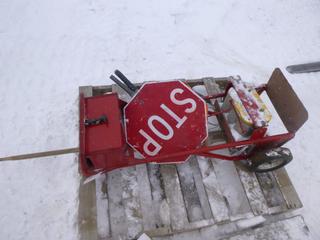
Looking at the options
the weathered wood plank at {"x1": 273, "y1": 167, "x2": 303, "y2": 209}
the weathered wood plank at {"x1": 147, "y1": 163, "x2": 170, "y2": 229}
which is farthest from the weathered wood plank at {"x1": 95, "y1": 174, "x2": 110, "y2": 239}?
the weathered wood plank at {"x1": 273, "y1": 167, "x2": 303, "y2": 209}

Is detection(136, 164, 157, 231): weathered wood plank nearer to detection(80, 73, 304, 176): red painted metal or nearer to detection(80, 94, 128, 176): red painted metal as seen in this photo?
detection(80, 73, 304, 176): red painted metal

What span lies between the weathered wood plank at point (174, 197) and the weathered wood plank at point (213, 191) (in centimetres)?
28

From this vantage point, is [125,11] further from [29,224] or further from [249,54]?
[29,224]

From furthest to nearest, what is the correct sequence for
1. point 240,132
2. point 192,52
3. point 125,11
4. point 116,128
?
point 125,11 < point 192,52 < point 240,132 < point 116,128

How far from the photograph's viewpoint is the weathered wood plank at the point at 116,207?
261 centimetres

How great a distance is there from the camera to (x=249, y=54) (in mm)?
4266

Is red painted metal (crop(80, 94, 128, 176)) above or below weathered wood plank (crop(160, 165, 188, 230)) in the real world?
above

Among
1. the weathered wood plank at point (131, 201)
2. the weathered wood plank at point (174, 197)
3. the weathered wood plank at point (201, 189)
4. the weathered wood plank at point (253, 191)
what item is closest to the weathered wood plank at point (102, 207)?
the weathered wood plank at point (131, 201)

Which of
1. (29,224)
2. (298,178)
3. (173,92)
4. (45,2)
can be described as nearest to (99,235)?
(29,224)

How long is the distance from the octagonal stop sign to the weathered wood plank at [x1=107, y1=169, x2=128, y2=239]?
0.44 meters

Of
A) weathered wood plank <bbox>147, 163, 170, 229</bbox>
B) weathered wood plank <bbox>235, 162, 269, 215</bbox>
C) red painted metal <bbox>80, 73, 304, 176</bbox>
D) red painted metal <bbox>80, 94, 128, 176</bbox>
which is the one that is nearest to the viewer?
red painted metal <bbox>80, 94, 128, 176</bbox>

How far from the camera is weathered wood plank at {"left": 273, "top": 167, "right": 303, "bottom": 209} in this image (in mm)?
2881

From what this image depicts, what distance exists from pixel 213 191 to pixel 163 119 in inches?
36.4

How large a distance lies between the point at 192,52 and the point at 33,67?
228 cm
